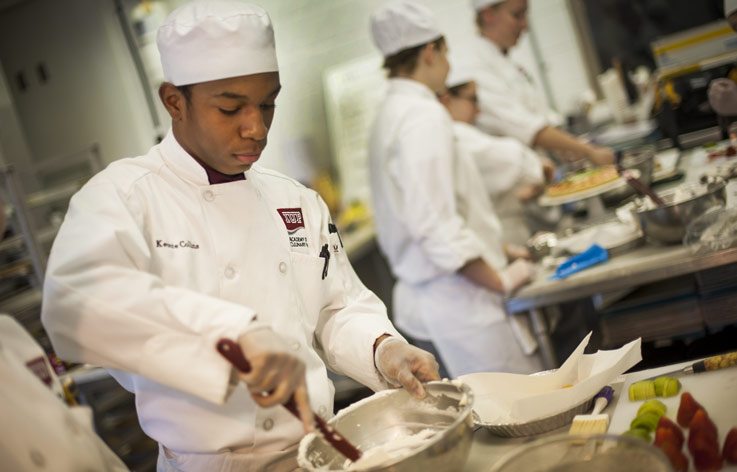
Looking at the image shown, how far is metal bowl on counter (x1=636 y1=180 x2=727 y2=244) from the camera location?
2.06 m

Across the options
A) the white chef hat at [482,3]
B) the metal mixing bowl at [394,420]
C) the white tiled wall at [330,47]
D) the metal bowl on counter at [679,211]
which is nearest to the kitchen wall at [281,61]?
the white tiled wall at [330,47]

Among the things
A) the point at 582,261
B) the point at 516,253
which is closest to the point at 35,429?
the point at 582,261

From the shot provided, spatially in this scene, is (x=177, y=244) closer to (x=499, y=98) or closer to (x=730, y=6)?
(x=730, y=6)

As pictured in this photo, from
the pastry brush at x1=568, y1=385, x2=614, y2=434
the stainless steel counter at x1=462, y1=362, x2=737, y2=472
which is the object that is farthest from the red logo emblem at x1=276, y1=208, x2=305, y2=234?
the pastry brush at x1=568, y1=385, x2=614, y2=434

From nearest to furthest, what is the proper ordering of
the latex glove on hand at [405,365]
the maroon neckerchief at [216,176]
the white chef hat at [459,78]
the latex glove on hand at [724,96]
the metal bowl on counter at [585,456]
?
1. the metal bowl on counter at [585,456]
2. the latex glove on hand at [405,365]
3. the maroon neckerchief at [216,176]
4. the latex glove on hand at [724,96]
5. the white chef hat at [459,78]

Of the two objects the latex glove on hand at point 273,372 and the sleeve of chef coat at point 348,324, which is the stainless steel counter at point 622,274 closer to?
the sleeve of chef coat at point 348,324

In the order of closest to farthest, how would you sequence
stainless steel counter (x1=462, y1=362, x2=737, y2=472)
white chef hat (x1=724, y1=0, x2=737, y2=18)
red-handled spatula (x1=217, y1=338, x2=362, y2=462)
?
red-handled spatula (x1=217, y1=338, x2=362, y2=462)
stainless steel counter (x1=462, y1=362, x2=737, y2=472)
white chef hat (x1=724, y1=0, x2=737, y2=18)

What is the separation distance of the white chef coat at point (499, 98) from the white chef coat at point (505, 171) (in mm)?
387

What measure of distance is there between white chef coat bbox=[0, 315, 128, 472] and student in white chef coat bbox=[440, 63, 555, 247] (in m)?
2.28

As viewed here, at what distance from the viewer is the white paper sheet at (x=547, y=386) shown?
1.25 meters

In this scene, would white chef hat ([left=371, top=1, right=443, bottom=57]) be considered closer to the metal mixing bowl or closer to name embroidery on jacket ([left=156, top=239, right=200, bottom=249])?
name embroidery on jacket ([left=156, top=239, right=200, bottom=249])

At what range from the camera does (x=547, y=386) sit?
54.6 inches

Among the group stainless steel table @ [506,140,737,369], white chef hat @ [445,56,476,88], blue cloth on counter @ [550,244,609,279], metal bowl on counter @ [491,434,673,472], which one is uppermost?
white chef hat @ [445,56,476,88]

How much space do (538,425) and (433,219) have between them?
129 cm
